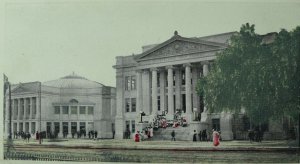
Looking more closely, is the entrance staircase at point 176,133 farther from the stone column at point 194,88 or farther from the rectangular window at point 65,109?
the rectangular window at point 65,109

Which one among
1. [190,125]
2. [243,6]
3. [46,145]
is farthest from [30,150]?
[243,6]

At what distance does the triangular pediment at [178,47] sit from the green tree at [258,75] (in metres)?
1.81

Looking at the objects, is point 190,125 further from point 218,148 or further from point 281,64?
point 281,64

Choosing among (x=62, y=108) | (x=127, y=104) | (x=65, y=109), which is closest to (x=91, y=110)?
(x=65, y=109)

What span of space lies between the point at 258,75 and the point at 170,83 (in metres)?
6.85

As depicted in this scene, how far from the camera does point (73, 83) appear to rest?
19.8 m

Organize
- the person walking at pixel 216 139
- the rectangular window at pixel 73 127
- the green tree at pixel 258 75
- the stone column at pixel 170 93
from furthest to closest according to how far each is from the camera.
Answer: the stone column at pixel 170 93 < the rectangular window at pixel 73 127 < the person walking at pixel 216 139 < the green tree at pixel 258 75

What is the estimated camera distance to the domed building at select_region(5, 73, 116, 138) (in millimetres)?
20281

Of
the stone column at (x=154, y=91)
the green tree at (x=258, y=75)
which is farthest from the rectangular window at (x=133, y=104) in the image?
the green tree at (x=258, y=75)

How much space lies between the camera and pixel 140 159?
18.0 m

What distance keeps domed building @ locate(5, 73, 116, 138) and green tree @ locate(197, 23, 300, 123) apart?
5453mm

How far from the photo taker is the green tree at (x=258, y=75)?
55.0 feet

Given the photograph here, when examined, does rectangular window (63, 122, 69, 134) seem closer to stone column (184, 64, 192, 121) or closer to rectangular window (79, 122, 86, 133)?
rectangular window (79, 122, 86, 133)

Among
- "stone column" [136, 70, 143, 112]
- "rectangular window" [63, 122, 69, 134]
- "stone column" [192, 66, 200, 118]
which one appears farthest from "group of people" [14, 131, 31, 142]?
"stone column" [192, 66, 200, 118]
